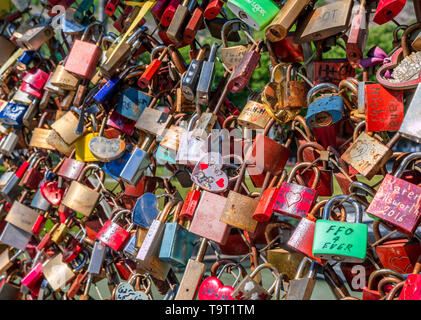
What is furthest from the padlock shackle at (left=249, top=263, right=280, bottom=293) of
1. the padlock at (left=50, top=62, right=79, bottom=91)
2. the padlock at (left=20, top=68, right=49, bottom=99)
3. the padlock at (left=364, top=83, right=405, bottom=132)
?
the padlock at (left=20, top=68, right=49, bottom=99)

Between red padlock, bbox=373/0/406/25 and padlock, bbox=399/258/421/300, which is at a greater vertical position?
red padlock, bbox=373/0/406/25

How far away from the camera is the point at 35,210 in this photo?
85.0 inches

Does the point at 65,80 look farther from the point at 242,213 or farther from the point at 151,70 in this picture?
the point at 242,213

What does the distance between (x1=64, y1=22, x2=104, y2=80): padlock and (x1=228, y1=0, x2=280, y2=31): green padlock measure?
0.70 metres

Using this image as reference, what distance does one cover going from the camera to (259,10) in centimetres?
125

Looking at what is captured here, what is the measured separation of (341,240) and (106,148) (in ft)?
2.94

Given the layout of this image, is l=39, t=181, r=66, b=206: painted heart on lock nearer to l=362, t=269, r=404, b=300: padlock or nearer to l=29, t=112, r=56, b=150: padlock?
l=29, t=112, r=56, b=150: padlock

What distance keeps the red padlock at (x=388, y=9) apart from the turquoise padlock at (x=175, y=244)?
752 mm

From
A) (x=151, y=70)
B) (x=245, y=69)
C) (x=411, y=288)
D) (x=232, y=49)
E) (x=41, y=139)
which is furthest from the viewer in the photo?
(x=41, y=139)

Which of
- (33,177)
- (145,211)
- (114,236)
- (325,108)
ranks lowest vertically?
(33,177)

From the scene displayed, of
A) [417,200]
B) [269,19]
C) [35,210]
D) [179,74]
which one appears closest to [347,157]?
[417,200]

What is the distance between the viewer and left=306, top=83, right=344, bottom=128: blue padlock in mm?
1099

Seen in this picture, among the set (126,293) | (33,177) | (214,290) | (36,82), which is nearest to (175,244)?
(214,290)

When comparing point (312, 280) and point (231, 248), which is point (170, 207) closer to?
point (231, 248)
